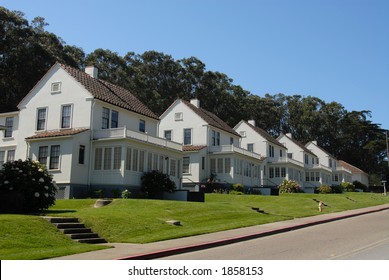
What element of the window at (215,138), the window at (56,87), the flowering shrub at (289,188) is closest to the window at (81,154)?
the window at (56,87)

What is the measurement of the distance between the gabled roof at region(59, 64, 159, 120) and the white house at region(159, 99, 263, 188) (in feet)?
26.6

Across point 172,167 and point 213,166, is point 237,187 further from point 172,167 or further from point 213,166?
point 172,167

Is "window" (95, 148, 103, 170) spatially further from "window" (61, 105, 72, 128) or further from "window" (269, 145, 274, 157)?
"window" (269, 145, 274, 157)

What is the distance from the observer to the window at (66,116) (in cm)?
3297

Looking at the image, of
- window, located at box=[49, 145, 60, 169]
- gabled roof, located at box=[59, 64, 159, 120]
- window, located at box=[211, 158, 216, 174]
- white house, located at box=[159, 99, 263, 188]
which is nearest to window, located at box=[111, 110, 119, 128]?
gabled roof, located at box=[59, 64, 159, 120]

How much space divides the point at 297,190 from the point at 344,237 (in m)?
36.5

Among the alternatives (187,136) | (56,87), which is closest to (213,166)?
(187,136)

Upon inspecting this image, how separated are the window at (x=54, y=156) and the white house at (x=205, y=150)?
15.1 meters

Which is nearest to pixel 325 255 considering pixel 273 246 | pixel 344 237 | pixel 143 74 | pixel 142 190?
pixel 273 246

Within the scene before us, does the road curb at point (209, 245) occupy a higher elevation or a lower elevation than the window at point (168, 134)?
lower

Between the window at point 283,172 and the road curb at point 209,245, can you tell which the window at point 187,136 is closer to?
the window at point 283,172

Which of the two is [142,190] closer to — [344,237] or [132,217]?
[132,217]

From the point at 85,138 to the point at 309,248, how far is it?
2155cm

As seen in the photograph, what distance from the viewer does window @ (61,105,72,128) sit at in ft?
108
